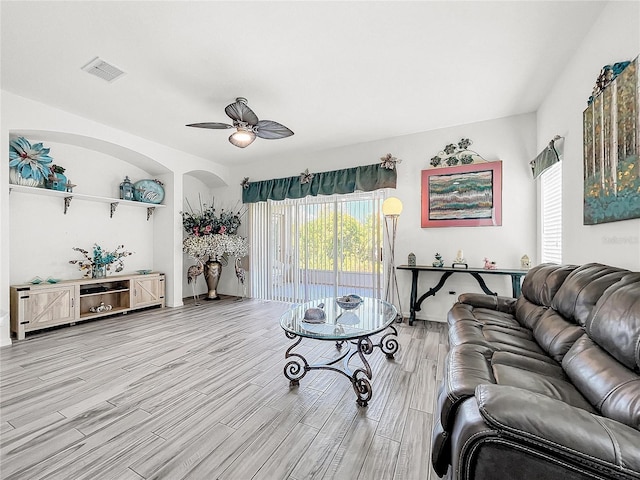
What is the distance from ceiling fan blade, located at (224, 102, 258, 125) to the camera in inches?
105

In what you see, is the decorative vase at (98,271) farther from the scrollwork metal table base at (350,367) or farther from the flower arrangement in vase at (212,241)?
the scrollwork metal table base at (350,367)

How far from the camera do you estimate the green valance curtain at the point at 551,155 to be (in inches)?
101

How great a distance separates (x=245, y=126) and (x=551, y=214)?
3436mm

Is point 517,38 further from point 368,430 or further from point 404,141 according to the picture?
point 368,430

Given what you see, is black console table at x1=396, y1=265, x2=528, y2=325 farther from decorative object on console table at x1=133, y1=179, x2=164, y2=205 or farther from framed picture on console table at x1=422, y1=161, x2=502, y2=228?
decorative object on console table at x1=133, y1=179, x2=164, y2=205

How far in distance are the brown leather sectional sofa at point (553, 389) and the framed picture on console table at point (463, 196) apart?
169cm

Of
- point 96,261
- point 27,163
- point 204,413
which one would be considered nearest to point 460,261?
point 204,413

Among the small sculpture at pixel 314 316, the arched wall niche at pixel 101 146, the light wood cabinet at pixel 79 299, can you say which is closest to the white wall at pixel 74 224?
the arched wall niche at pixel 101 146

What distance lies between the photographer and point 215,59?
2.40m

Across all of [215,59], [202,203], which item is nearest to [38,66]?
[215,59]

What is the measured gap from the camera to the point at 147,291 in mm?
4574

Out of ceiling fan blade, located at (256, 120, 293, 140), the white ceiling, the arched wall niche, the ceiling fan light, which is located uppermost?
the white ceiling

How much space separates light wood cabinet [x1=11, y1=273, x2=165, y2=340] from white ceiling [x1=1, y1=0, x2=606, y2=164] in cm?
224

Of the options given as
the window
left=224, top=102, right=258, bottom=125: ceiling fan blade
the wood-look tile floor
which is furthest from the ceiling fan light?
the window
